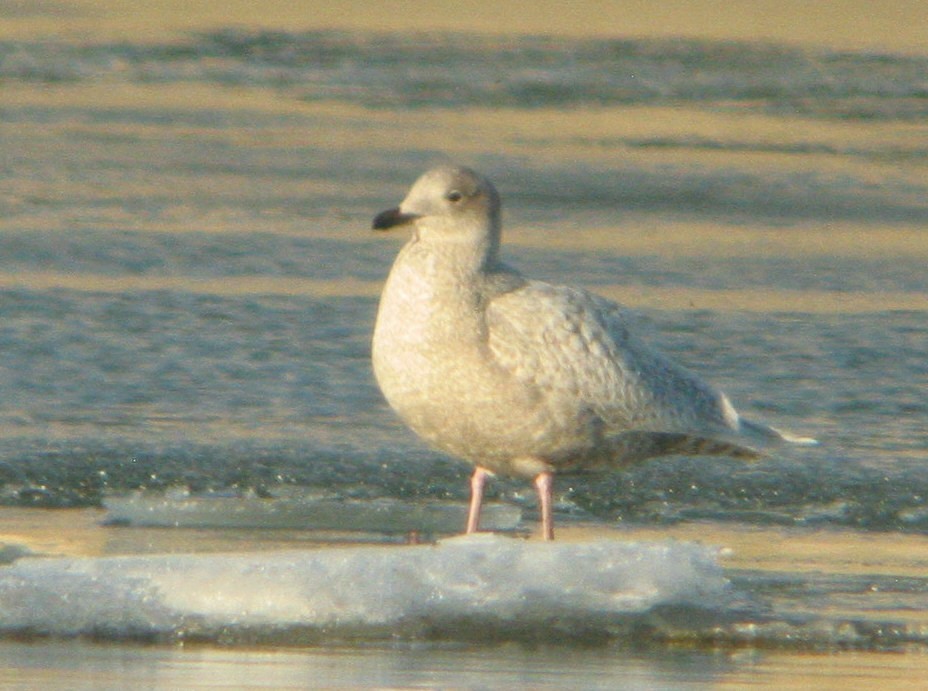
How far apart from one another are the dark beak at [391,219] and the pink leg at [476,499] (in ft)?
2.65

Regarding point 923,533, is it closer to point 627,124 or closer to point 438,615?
point 438,615

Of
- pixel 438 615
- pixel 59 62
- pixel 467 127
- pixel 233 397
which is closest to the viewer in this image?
pixel 438 615

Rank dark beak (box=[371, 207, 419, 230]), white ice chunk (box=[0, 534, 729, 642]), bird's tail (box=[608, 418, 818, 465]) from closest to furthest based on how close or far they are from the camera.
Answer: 1. white ice chunk (box=[0, 534, 729, 642])
2. dark beak (box=[371, 207, 419, 230])
3. bird's tail (box=[608, 418, 818, 465])

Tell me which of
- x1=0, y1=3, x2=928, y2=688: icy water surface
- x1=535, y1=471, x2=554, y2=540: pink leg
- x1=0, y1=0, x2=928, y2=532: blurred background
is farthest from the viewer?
x1=0, y1=0, x2=928, y2=532: blurred background

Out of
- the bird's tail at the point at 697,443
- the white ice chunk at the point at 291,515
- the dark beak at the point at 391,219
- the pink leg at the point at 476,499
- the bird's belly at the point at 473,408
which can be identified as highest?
the dark beak at the point at 391,219

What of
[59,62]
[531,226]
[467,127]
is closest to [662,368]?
[531,226]

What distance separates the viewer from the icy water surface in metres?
5.04

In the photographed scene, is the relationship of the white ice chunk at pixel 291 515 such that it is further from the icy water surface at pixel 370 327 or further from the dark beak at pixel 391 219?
the dark beak at pixel 391 219

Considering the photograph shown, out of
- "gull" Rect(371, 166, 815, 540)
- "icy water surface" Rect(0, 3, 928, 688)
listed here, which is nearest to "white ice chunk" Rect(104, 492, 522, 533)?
"icy water surface" Rect(0, 3, 928, 688)

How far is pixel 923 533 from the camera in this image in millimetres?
6418

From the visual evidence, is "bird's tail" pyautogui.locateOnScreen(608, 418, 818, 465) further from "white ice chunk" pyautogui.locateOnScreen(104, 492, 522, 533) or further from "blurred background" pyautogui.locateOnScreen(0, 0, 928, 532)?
"white ice chunk" pyautogui.locateOnScreen(104, 492, 522, 533)

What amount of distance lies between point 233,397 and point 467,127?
22.2 ft

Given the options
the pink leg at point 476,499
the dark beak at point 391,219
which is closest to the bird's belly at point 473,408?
the pink leg at point 476,499

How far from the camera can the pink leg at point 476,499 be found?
6.23m
